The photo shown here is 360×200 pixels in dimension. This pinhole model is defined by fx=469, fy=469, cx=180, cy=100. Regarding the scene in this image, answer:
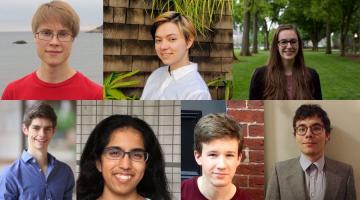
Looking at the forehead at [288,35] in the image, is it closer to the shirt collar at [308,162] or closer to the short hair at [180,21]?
the short hair at [180,21]

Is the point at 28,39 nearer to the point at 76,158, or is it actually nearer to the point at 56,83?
the point at 56,83

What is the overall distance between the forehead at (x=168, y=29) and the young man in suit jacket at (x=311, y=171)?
0.94m

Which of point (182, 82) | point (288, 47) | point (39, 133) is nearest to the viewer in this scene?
point (288, 47)

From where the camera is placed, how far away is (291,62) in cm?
298

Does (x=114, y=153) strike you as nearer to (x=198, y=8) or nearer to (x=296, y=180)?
(x=198, y=8)

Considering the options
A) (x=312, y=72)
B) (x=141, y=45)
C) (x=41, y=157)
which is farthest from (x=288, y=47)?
(x=41, y=157)

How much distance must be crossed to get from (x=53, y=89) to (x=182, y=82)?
849 mm

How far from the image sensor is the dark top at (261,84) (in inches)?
118

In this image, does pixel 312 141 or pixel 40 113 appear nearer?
pixel 312 141

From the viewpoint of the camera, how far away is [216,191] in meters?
3.07

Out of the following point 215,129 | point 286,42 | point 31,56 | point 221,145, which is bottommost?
point 221,145

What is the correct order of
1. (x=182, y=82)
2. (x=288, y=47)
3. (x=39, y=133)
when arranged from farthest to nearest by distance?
1. (x=39, y=133)
2. (x=182, y=82)
3. (x=288, y=47)

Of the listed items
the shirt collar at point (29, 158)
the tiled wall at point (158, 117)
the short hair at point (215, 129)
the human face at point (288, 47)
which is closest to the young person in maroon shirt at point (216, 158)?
the short hair at point (215, 129)

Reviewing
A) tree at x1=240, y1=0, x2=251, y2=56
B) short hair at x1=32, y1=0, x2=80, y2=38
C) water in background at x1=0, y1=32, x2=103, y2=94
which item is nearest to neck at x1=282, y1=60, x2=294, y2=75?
tree at x1=240, y1=0, x2=251, y2=56
